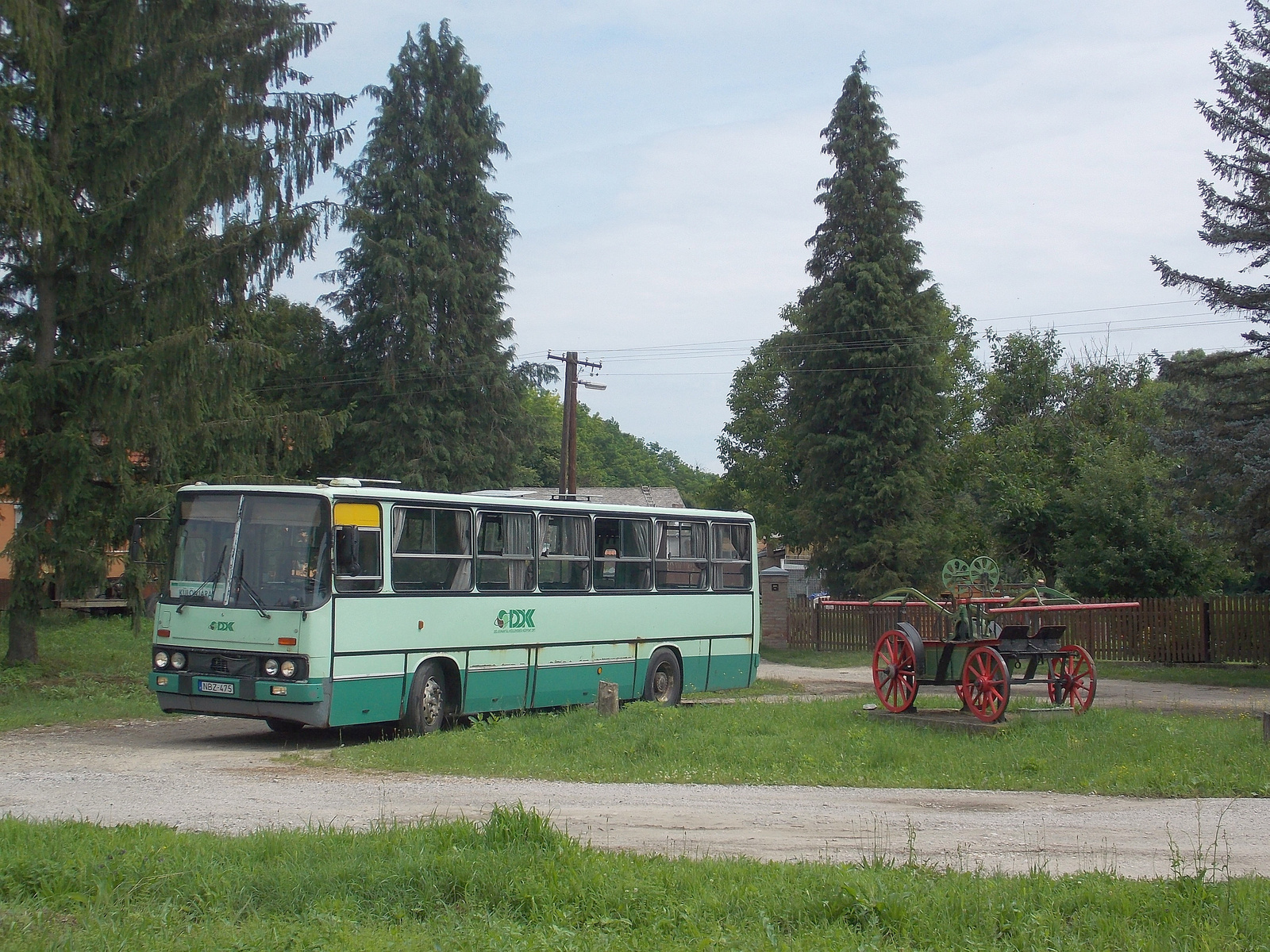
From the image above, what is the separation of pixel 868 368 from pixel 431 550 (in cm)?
2549

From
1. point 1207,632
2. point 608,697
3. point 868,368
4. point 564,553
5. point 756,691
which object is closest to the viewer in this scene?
point 608,697

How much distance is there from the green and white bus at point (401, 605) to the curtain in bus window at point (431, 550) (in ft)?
0.07

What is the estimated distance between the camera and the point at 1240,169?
2373 centimetres

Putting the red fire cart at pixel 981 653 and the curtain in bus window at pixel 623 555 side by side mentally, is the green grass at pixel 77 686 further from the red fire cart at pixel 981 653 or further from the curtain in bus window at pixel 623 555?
the red fire cart at pixel 981 653

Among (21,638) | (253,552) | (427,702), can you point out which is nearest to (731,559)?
(427,702)

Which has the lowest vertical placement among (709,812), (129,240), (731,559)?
(709,812)

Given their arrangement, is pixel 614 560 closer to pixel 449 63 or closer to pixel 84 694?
pixel 84 694

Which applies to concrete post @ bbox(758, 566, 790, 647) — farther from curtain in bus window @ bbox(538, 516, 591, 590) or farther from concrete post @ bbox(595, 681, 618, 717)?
concrete post @ bbox(595, 681, 618, 717)

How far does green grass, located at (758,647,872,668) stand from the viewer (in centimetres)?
3158

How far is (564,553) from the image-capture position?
17.0 meters

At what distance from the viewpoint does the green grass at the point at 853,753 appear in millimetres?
10938

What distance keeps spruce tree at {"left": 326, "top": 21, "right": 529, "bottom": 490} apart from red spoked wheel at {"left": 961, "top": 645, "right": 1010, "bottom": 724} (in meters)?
27.8

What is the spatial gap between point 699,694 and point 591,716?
5.22m

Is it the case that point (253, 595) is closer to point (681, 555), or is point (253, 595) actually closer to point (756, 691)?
point (681, 555)
